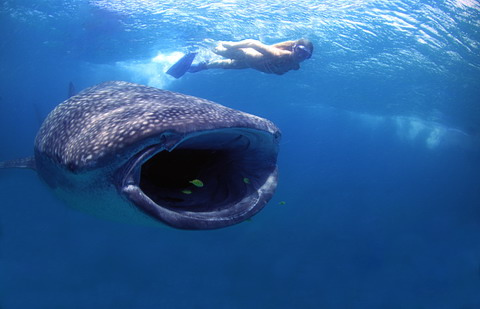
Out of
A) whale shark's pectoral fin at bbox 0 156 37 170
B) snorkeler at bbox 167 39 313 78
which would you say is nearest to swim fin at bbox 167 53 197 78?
snorkeler at bbox 167 39 313 78

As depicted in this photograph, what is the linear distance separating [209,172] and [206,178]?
0.27 feet

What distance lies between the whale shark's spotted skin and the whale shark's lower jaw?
0.10 meters

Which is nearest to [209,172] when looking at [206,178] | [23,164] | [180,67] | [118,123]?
[206,178]

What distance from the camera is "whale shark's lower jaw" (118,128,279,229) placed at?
2.05 m

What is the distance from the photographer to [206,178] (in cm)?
323

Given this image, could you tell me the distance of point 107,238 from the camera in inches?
591

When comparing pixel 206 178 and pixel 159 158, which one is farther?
pixel 159 158

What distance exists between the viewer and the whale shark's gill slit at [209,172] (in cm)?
268

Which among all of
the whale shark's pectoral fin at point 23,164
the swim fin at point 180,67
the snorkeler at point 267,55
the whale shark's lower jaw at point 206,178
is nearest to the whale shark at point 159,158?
the whale shark's lower jaw at point 206,178

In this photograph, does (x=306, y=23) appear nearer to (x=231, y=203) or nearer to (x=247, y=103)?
(x=231, y=203)

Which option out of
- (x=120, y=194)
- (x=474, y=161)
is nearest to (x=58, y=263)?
(x=120, y=194)

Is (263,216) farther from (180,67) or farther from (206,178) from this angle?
(206,178)

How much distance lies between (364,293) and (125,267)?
43.1 feet

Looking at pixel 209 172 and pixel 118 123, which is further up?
pixel 118 123
